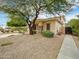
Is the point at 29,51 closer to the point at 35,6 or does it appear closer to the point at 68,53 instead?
the point at 68,53

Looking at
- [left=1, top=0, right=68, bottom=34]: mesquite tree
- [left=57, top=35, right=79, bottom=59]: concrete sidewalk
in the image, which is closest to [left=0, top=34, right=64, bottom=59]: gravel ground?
[left=57, top=35, right=79, bottom=59]: concrete sidewalk

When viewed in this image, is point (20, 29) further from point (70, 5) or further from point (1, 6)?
point (70, 5)

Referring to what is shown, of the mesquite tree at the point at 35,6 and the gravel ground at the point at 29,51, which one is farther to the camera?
the mesquite tree at the point at 35,6

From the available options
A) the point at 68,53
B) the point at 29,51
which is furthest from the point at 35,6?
the point at 68,53

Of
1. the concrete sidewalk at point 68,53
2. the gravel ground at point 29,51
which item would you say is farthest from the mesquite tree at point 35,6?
the concrete sidewalk at point 68,53

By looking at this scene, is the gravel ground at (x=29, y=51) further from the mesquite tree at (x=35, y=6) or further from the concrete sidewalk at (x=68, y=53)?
the mesquite tree at (x=35, y=6)

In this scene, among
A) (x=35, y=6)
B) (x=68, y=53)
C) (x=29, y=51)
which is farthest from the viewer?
(x=35, y=6)

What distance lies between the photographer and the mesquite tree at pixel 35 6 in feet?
67.5

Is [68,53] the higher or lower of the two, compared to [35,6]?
lower

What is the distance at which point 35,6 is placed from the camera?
70.9 feet

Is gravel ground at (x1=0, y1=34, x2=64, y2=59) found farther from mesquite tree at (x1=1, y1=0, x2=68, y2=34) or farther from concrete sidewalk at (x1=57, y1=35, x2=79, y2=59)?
mesquite tree at (x1=1, y1=0, x2=68, y2=34)

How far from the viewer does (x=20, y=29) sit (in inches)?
1280

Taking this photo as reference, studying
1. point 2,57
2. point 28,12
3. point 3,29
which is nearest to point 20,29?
point 3,29

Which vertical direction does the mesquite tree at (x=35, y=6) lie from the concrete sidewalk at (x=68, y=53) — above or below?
above
